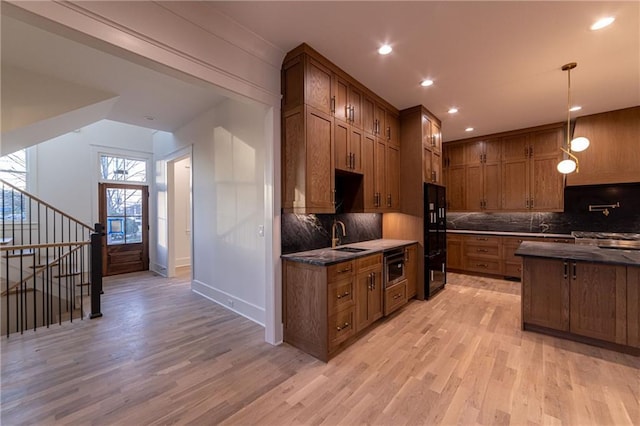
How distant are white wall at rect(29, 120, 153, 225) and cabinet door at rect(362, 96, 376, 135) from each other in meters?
5.60

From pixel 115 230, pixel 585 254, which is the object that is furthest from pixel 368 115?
pixel 115 230

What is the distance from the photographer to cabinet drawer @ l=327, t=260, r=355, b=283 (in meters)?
2.45

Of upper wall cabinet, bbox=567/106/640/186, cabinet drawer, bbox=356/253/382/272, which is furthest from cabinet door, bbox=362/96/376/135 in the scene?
upper wall cabinet, bbox=567/106/640/186

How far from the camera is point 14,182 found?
15.6ft

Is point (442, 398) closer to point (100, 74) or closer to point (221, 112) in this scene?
point (221, 112)

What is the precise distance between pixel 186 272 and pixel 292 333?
14.1 feet

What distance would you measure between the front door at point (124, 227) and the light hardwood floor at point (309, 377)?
3.08 meters

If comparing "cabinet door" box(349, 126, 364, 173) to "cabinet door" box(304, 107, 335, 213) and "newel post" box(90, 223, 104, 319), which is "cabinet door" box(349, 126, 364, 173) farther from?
"newel post" box(90, 223, 104, 319)

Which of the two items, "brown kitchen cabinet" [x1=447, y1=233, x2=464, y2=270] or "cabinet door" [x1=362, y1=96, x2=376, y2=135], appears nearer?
"cabinet door" [x1=362, y1=96, x2=376, y2=135]

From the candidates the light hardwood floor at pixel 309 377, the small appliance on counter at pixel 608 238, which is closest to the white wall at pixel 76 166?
the light hardwood floor at pixel 309 377

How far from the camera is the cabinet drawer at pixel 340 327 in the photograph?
2468 millimetres

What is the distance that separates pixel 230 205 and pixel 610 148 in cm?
590

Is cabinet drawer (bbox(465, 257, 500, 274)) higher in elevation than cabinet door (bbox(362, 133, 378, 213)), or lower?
lower

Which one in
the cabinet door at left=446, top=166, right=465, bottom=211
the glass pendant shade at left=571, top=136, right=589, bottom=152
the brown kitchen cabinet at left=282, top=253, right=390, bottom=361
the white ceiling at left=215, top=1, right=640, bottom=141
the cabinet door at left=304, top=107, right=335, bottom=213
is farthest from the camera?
the cabinet door at left=446, top=166, right=465, bottom=211
